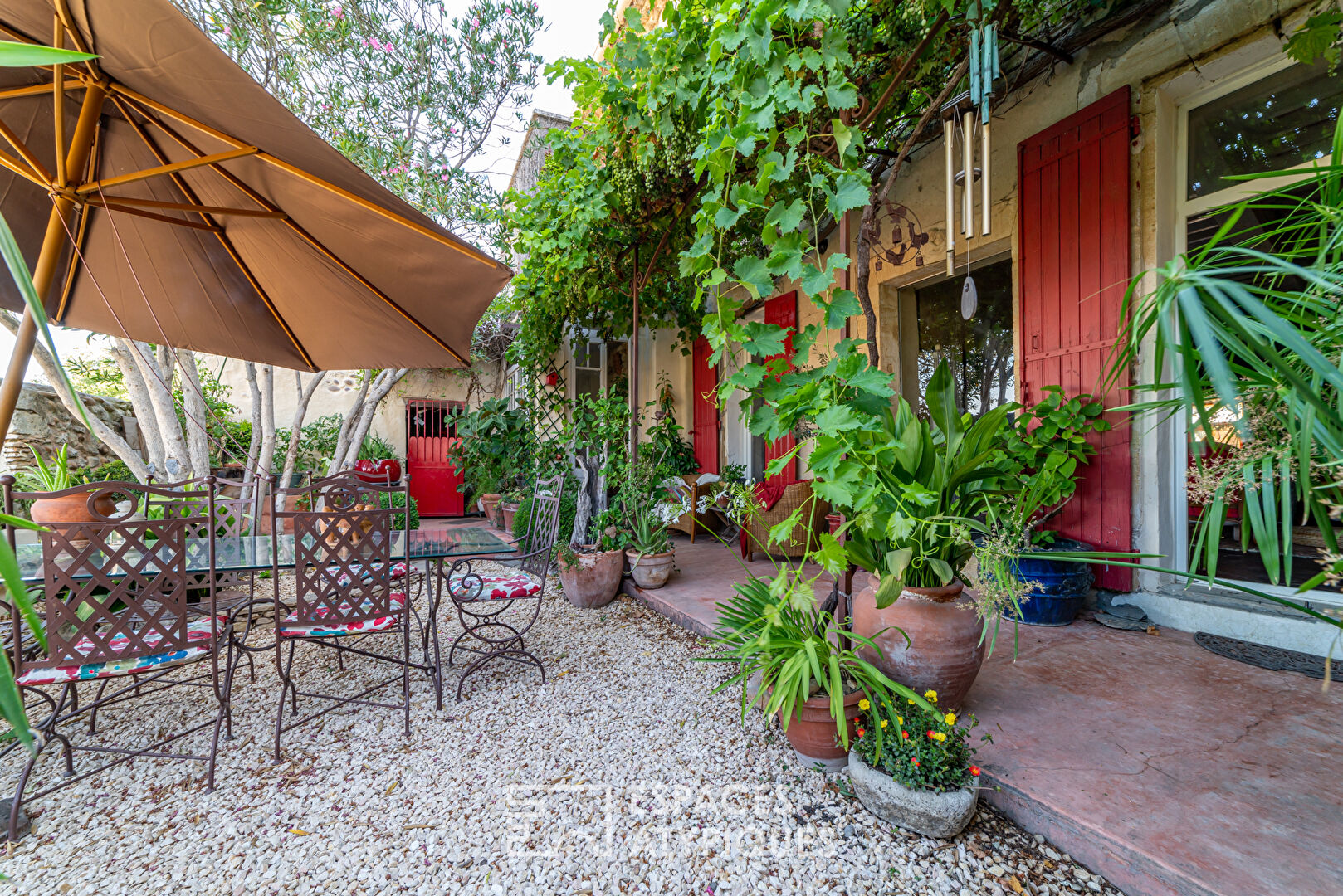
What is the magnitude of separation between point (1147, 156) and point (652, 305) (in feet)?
11.0

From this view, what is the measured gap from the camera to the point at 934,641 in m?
1.78

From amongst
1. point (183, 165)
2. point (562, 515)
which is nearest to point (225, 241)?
→ point (183, 165)

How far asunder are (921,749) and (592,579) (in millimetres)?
2516

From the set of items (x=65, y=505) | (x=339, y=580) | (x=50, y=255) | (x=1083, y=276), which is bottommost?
(x=339, y=580)

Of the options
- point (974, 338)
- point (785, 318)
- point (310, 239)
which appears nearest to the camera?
point (310, 239)

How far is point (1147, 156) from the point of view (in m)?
2.79

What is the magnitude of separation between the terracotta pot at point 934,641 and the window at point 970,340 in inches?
98.8

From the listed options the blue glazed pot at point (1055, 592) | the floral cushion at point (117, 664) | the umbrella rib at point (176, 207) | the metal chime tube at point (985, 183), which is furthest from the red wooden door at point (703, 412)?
the floral cushion at point (117, 664)

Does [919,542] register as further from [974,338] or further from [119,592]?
[974,338]

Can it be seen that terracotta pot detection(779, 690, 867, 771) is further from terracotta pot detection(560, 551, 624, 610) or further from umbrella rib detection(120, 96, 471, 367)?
terracotta pot detection(560, 551, 624, 610)

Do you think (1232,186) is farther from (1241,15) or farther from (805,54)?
(805,54)

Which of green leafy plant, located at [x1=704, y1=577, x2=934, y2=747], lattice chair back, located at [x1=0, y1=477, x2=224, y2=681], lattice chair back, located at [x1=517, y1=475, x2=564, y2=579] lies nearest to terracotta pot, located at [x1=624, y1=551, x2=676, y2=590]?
lattice chair back, located at [x1=517, y1=475, x2=564, y2=579]

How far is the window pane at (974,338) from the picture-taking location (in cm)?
405

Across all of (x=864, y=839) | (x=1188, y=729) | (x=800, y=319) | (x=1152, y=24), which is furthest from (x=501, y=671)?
(x=1152, y=24)
